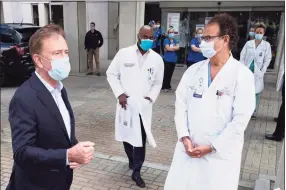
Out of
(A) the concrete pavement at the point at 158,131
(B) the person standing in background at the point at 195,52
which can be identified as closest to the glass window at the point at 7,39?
(A) the concrete pavement at the point at 158,131

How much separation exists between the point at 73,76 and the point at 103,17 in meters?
5.60

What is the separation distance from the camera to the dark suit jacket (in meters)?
1.62

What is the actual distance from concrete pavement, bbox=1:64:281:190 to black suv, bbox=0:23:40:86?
1.91 ft

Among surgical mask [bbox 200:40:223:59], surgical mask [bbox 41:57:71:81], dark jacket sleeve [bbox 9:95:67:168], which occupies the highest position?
surgical mask [bbox 200:40:223:59]

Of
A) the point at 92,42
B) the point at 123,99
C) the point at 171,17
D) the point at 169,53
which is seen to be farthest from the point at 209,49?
the point at 171,17

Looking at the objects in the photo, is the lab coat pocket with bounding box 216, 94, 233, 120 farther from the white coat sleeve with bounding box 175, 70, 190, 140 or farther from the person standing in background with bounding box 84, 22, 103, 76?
the person standing in background with bounding box 84, 22, 103, 76

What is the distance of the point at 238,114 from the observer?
7.23ft

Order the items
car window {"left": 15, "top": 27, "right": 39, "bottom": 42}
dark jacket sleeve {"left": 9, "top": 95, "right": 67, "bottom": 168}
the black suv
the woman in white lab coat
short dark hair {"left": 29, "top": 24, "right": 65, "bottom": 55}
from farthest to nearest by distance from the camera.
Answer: car window {"left": 15, "top": 27, "right": 39, "bottom": 42}
the black suv
the woman in white lab coat
short dark hair {"left": 29, "top": 24, "right": 65, "bottom": 55}
dark jacket sleeve {"left": 9, "top": 95, "right": 67, "bottom": 168}

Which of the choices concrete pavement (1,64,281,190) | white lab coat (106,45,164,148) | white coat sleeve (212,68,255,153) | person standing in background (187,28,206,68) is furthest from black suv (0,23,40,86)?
white coat sleeve (212,68,255,153)

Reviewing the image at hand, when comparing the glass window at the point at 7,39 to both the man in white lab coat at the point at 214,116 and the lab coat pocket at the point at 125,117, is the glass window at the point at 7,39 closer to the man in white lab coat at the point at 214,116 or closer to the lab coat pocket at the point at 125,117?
the lab coat pocket at the point at 125,117

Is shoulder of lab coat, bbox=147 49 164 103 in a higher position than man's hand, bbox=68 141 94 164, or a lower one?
higher

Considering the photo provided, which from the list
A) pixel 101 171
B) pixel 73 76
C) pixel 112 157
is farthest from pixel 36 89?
pixel 73 76

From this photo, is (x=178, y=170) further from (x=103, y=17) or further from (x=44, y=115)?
(x=103, y=17)

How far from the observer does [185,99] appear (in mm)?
2500
